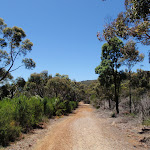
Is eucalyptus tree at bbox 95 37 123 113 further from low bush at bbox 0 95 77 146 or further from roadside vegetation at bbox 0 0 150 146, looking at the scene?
low bush at bbox 0 95 77 146

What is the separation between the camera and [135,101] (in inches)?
625

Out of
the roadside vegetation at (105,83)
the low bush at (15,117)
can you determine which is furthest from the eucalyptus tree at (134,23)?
the low bush at (15,117)

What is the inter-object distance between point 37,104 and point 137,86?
1469 centimetres

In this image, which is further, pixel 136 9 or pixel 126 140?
pixel 126 140

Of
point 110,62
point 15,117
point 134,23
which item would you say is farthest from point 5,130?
point 110,62

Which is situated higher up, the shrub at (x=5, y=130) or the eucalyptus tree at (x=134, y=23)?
the eucalyptus tree at (x=134, y=23)

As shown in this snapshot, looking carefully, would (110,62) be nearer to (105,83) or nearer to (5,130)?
(105,83)

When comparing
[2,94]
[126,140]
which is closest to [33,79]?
[2,94]

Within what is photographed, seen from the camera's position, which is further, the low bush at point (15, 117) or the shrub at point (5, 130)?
the low bush at point (15, 117)

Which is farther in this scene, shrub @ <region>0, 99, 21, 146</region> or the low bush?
the low bush

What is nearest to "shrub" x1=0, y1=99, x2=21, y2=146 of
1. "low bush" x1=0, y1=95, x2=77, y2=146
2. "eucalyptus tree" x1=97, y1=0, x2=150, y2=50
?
"low bush" x1=0, y1=95, x2=77, y2=146

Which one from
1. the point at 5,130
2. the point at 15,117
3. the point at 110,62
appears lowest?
the point at 5,130

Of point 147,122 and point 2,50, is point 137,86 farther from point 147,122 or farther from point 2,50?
point 2,50

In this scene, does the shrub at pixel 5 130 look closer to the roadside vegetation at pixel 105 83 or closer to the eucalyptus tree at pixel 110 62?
the roadside vegetation at pixel 105 83
